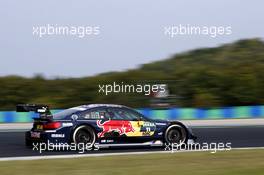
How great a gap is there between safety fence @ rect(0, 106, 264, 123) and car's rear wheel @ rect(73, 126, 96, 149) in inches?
464

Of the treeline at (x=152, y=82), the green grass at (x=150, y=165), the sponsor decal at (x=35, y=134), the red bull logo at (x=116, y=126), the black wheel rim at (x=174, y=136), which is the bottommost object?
the green grass at (x=150, y=165)

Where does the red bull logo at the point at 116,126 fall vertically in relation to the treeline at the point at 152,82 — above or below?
below

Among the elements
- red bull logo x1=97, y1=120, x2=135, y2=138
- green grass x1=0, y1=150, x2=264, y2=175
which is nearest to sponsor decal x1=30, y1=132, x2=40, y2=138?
red bull logo x1=97, y1=120, x2=135, y2=138

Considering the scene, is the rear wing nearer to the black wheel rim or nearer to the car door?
the car door

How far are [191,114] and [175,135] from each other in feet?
40.8

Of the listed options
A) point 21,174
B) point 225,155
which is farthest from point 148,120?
point 21,174

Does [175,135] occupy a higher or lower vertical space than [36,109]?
lower

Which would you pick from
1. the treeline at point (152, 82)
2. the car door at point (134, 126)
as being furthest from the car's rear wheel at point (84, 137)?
the treeline at point (152, 82)

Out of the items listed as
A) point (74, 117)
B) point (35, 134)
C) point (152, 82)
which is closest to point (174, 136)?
point (74, 117)

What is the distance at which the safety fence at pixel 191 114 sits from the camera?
24859mm

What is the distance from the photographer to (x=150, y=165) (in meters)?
10.2

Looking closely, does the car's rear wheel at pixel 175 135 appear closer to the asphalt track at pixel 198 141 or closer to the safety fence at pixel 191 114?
the asphalt track at pixel 198 141

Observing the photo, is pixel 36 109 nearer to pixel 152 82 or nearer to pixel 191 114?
pixel 191 114

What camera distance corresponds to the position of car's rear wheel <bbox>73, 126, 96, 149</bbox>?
1329cm
